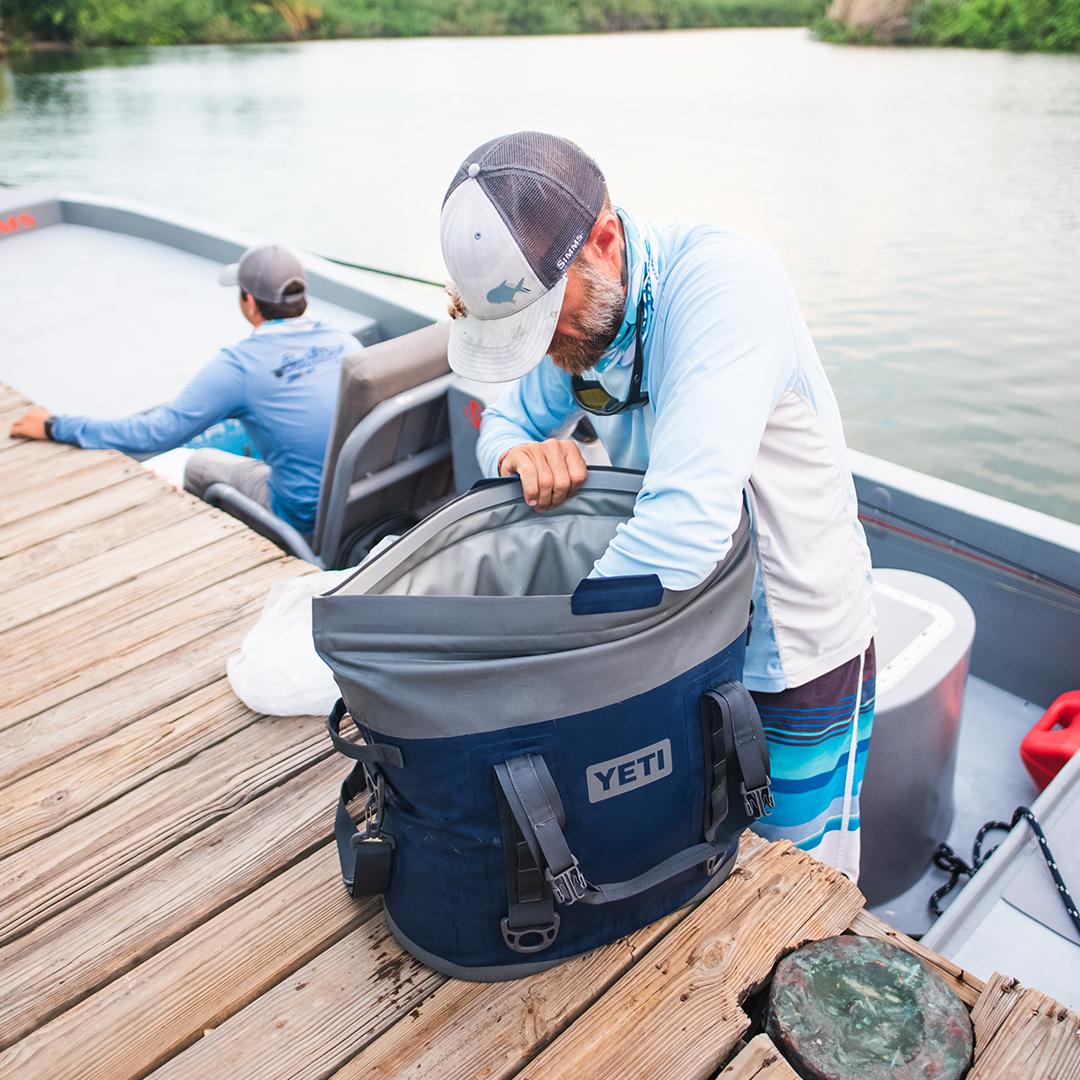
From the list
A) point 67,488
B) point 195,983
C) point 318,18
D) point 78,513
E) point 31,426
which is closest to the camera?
point 195,983

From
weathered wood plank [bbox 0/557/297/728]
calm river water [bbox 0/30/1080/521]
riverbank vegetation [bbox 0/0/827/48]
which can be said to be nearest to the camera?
weathered wood plank [bbox 0/557/297/728]

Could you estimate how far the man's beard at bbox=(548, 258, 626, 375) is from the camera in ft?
3.60

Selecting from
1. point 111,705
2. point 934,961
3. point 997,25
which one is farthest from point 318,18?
point 934,961

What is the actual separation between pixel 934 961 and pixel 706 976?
28 centimetres

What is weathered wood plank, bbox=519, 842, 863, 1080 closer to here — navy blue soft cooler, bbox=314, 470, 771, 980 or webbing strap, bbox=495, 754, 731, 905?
navy blue soft cooler, bbox=314, 470, 771, 980

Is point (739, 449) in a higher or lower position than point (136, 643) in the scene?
higher

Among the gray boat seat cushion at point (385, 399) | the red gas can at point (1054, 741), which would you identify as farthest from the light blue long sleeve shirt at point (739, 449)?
the gray boat seat cushion at point (385, 399)

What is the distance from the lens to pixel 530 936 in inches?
42.7

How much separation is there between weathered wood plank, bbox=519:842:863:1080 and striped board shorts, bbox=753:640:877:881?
11 cm

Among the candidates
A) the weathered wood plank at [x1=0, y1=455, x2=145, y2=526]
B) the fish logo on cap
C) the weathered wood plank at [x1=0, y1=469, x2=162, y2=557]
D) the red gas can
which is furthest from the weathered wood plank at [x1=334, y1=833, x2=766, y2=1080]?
the weathered wood plank at [x1=0, y1=455, x2=145, y2=526]

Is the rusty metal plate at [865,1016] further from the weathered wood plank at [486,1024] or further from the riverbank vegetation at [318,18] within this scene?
the riverbank vegetation at [318,18]

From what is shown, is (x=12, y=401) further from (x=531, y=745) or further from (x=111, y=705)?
(x=531, y=745)

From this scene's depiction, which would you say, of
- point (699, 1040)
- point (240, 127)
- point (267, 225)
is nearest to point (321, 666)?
point (699, 1040)

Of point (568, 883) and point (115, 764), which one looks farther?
point (115, 764)
